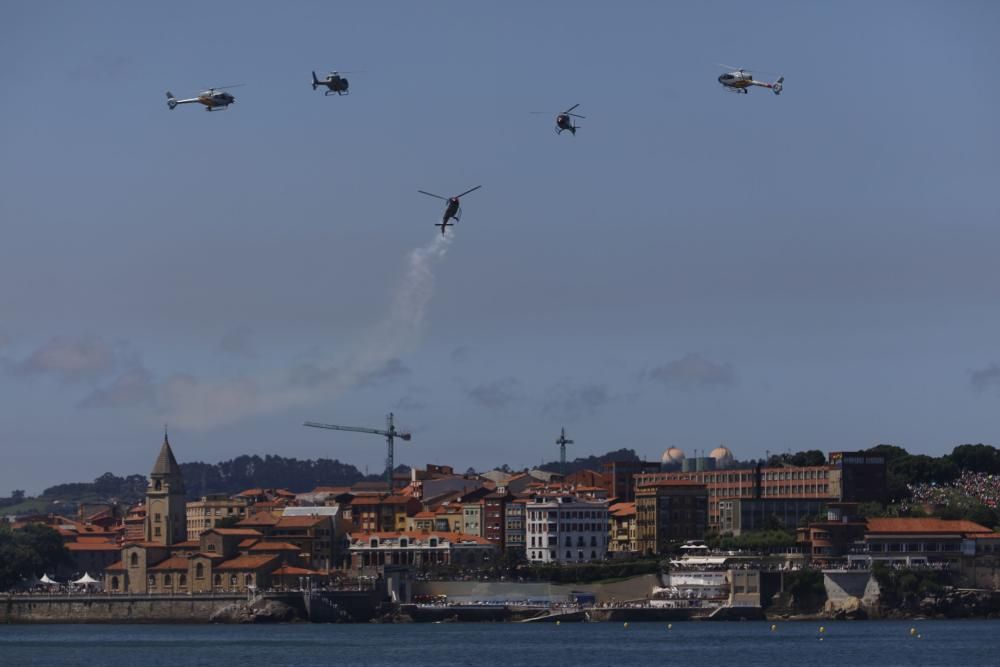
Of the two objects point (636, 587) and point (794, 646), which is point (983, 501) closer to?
point (636, 587)

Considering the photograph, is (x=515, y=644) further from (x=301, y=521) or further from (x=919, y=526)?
(x=301, y=521)

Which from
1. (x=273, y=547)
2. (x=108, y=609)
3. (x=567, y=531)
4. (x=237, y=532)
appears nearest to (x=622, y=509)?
(x=567, y=531)

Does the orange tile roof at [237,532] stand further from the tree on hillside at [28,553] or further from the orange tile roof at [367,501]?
the orange tile roof at [367,501]

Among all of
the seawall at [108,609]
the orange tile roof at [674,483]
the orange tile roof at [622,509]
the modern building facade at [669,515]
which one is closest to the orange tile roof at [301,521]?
the seawall at [108,609]

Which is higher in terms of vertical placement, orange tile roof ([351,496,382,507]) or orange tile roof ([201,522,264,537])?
orange tile roof ([351,496,382,507])

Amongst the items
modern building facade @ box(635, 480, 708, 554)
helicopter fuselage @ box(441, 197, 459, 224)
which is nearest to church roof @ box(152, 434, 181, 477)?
modern building facade @ box(635, 480, 708, 554)

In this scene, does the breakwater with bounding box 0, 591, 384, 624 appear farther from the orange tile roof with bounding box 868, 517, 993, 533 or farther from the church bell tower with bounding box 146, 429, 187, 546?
the orange tile roof with bounding box 868, 517, 993, 533
